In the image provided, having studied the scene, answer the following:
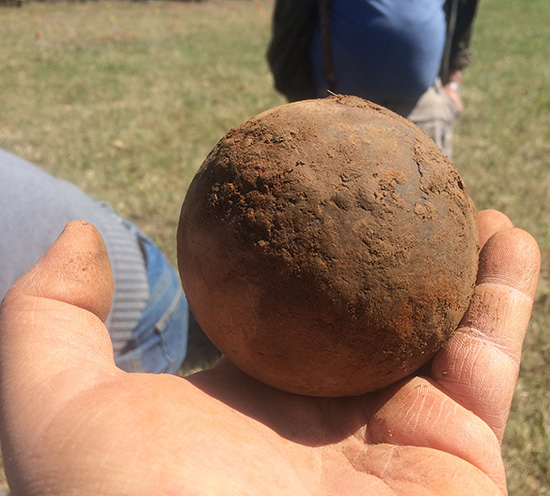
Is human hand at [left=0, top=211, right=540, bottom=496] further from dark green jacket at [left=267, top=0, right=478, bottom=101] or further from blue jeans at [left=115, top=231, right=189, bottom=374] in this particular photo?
dark green jacket at [left=267, top=0, right=478, bottom=101]

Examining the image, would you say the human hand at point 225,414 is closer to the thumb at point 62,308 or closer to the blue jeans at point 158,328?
the thumb at point 62,308

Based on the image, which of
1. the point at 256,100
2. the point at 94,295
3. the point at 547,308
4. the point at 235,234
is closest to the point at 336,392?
the point at 235,234

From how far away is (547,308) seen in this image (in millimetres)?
4559

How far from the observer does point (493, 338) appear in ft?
8.32

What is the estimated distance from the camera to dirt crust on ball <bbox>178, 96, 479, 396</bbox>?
6.63 ft

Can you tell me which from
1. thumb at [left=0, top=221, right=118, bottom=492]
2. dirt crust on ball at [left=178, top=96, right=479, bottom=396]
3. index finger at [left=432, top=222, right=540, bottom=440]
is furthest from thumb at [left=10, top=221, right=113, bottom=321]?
index finger at [left=432, top=222, right=540, bottom=440]

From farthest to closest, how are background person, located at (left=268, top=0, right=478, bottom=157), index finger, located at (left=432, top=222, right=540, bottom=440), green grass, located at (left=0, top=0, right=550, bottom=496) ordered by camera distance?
1. green grass, located at (left=0, top=0, right=550, bottom=496)
2. background person, located at (left=268, top=0, right=478, bottom=157)
3. index finger, located at (left=432, top=222, right=540, bottom=440)

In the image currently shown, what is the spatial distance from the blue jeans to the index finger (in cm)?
206

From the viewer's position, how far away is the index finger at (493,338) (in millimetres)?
2449

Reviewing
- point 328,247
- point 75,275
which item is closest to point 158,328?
point 75,275

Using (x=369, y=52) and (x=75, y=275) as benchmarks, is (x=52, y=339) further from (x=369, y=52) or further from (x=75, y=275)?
(x=369, y=52)

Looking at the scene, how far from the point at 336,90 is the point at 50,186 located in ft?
7.31

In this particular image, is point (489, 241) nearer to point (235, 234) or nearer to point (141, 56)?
point (235, 234)

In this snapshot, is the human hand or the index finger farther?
the index finger
